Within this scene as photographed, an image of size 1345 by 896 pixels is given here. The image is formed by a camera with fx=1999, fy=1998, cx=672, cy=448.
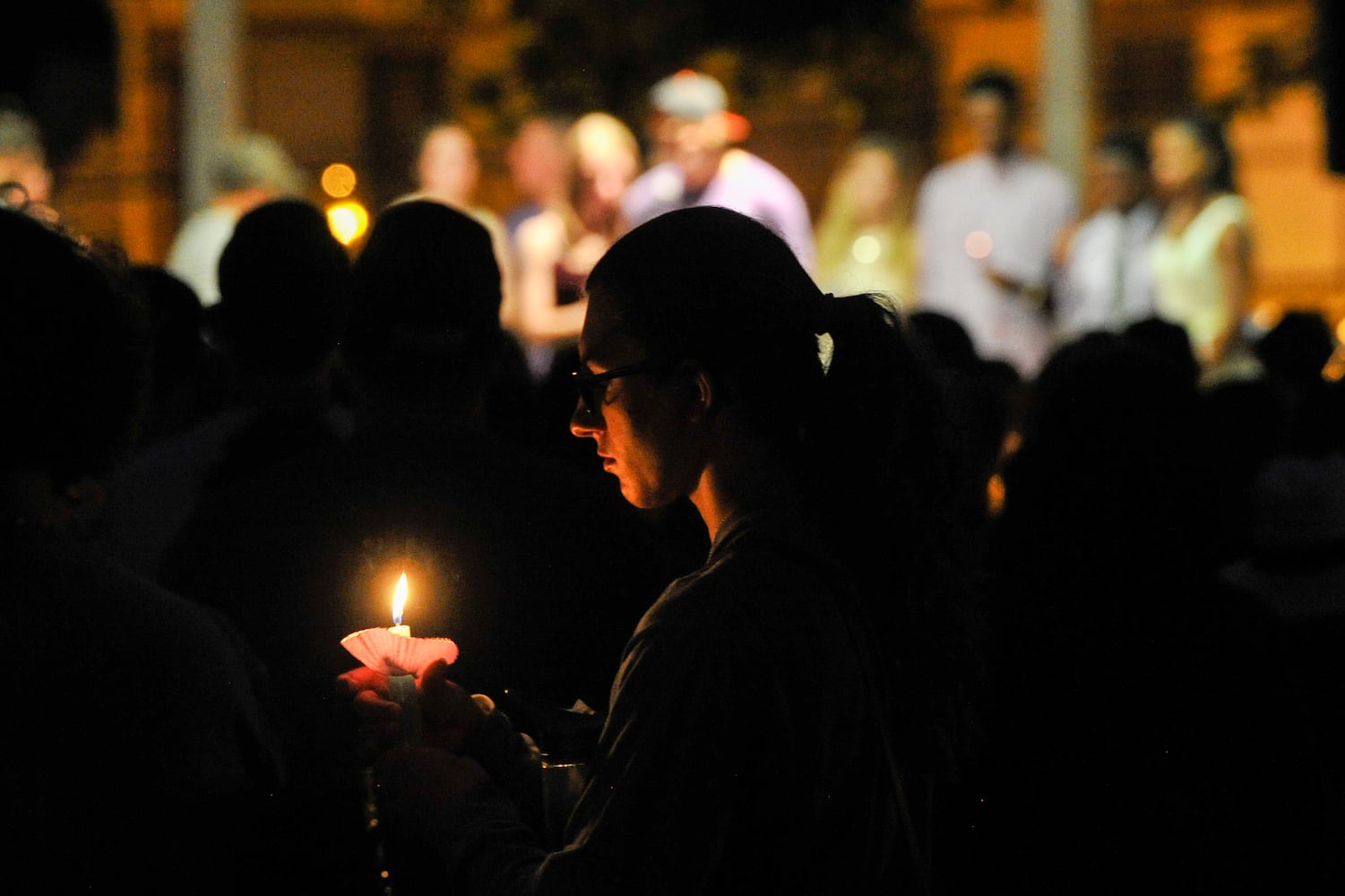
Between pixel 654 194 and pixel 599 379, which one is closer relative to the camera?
pixel 599 379

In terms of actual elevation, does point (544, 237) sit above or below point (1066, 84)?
below

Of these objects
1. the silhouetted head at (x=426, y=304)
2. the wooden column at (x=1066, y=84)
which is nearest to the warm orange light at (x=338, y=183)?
the wooden column at (x=1066, y=84)

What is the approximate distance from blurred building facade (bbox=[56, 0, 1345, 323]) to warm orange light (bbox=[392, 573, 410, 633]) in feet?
43.7

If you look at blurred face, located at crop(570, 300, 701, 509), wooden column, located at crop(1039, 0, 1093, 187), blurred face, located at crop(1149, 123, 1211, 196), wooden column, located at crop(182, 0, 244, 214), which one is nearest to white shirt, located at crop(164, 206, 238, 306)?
wooden column, located at crop(182, 0, 244, 214)

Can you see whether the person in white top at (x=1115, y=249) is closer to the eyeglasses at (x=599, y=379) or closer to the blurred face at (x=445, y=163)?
the blurred face at (x=445, y=163)

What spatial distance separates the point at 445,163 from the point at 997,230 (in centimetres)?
309

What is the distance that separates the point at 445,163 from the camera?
33.2 feet

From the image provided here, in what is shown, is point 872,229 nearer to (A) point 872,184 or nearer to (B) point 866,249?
(B) point 866,249

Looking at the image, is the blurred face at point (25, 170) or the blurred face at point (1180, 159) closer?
the blurred face at point (25, 170)

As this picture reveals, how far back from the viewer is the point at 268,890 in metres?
2.85

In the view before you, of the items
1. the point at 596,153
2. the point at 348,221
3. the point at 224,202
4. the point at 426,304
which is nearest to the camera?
the point at 426,304

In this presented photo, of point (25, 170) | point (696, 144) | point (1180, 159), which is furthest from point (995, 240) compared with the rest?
point (25, 170)

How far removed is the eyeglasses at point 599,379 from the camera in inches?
89.8

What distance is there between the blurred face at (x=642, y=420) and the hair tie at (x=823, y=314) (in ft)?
0.56
